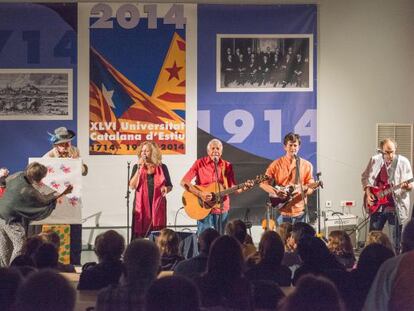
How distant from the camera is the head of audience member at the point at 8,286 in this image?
3.06 meters

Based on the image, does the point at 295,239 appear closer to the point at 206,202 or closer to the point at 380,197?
the point at 206,202

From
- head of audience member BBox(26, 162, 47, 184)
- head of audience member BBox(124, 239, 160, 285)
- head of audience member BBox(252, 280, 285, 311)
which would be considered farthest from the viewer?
head of audience member BBox(26, 162, 47, 184)

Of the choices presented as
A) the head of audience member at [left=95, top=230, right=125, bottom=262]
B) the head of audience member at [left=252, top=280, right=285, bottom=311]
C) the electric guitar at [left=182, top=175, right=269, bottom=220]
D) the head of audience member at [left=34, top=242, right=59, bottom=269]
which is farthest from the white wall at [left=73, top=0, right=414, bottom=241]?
the head of audience member at [left=252, top=280, right=285, bottom=311]

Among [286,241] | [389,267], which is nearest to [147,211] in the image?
[286,241]

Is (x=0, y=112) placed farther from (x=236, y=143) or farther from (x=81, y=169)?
(x=236, y=143)

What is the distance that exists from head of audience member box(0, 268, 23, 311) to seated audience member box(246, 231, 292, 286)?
1767mm

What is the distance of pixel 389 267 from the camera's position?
128 inches

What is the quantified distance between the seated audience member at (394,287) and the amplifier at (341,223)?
6.99m

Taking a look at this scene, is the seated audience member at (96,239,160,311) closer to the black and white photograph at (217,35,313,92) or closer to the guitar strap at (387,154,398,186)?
the guitar strap at (387,154,398,186)

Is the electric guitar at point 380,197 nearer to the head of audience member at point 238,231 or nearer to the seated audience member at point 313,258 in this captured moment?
the head of audience member at point 238,231

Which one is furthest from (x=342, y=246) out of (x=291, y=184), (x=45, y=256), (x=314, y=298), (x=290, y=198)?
(x=314, y=298)

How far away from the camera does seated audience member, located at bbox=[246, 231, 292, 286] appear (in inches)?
182

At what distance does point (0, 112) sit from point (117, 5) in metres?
2.29

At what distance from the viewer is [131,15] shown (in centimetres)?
1041
